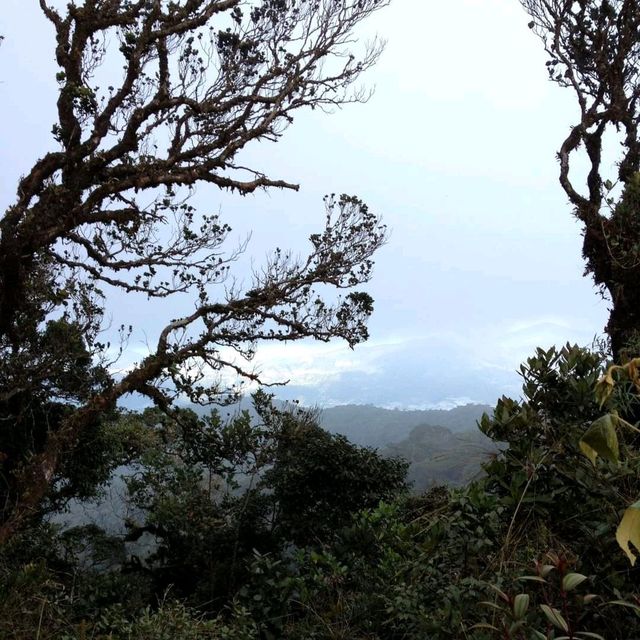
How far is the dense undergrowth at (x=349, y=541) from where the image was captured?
2.26 m

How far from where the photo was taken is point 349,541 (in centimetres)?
635

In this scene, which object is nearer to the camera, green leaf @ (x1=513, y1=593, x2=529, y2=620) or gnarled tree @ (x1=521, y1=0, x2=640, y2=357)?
green leaf @ (x1=513, y1=593, x2=529, y2=620)

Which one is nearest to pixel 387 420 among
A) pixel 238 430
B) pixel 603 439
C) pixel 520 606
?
pixel 238 430

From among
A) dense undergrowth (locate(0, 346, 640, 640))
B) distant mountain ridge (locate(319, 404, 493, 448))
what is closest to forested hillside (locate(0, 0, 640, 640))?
dense undergrowth (locate(0, 346, 640, 640))

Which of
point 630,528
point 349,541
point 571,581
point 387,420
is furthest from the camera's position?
point 387,420

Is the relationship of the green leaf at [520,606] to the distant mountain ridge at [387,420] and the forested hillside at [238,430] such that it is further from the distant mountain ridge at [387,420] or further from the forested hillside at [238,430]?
the distant mountain ridge at [387,420]

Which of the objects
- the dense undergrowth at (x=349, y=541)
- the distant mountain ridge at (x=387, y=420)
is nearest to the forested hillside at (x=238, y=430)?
the dense undergrowth at (x=349, y=541)

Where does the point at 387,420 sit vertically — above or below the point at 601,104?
below

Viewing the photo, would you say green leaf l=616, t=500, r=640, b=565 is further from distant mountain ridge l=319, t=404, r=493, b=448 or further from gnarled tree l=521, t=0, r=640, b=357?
distant mountain ridge l=319, t=404, r=493, b=448

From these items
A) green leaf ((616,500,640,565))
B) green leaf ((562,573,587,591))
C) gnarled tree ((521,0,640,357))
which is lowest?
green leaf ((562,573,587,591))

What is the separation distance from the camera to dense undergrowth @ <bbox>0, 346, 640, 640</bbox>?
89.0 inches

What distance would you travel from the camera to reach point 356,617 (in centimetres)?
437

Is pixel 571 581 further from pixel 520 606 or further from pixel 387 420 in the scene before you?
pixel 387 420

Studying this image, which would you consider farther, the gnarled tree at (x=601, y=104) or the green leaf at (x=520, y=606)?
the gnarled tree at (x=601, y=104)
